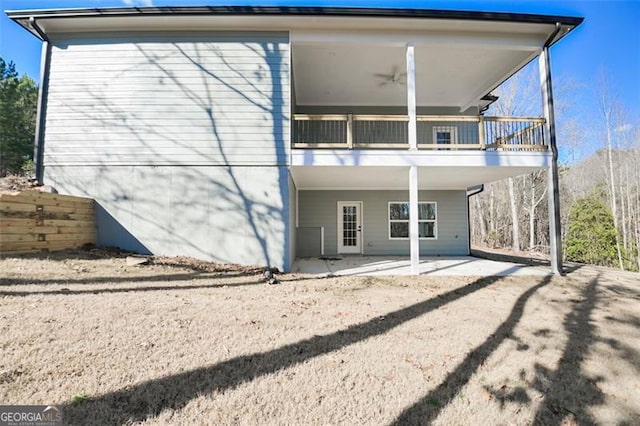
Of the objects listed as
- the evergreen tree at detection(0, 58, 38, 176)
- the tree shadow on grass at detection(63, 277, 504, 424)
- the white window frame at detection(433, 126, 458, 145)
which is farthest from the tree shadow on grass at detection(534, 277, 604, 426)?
the evergreen tree at detection(0, 58, 38, 176)

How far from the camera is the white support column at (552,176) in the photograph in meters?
7.70

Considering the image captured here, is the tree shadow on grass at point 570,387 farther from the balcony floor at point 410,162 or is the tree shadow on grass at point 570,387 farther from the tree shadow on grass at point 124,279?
the tree shadow on grass at point 124,279

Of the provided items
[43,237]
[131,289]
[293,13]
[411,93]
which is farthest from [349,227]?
[43,237]

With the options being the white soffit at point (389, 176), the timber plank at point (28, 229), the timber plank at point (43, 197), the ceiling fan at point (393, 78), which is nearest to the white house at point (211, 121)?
the white soffit at point (389, 176)

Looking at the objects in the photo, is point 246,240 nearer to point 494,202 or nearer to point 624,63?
point 494,202

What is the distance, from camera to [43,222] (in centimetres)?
621

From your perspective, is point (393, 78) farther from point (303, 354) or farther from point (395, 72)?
point (303, 354)

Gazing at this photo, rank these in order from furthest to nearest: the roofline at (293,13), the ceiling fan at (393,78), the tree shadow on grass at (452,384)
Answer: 1. the ceiling fan at (393,78)
2. the roofline at (293,13)
3. the tree shadow on grass at (452,384)

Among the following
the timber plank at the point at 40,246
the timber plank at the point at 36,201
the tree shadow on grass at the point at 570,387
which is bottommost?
the tree shadow on grass at the point at 570,387

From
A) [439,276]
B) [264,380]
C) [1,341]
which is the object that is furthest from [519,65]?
[1,341]

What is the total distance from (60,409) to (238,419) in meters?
1.21

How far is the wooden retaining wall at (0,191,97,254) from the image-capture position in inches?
221

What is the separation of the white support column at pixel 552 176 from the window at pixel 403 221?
4.16m

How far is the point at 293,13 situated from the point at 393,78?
400 cm
